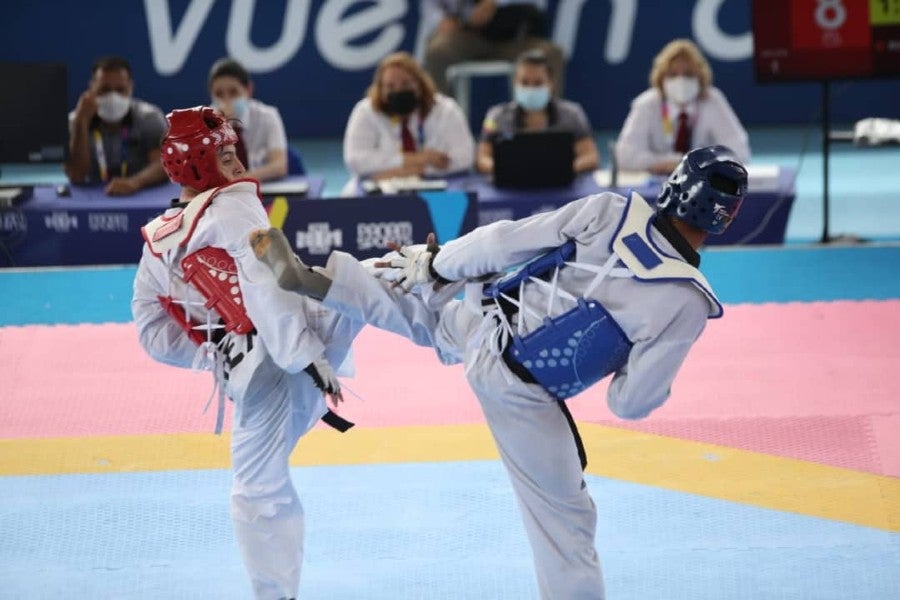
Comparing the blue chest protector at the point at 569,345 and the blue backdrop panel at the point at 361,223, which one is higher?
the blue chest protector at the point at 569,345

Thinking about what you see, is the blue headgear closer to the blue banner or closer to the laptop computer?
the laptop computer

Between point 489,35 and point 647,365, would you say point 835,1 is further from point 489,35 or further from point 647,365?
point 647,365

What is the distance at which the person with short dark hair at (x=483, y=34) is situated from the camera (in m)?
14.1

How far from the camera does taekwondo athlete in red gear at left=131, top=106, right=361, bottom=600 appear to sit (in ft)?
16.4

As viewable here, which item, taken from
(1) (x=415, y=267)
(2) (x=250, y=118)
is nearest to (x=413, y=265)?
(1) (x=415, y=267)

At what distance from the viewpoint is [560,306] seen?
15.9 feet

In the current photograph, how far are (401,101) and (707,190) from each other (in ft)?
21.8

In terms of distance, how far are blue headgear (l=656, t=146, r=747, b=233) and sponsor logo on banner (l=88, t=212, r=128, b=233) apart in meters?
6.52

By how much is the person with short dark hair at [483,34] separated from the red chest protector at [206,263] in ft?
30.6

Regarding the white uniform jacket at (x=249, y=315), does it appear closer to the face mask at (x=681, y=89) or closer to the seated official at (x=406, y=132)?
the seated official at (x=406, y=132)

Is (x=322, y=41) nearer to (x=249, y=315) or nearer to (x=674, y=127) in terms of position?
(x=674, y=127)

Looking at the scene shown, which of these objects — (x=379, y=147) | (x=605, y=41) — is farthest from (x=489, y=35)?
(x=379, y=147)

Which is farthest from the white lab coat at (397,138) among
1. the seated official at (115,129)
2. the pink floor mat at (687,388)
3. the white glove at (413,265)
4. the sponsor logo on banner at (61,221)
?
the white glove at (413,265)

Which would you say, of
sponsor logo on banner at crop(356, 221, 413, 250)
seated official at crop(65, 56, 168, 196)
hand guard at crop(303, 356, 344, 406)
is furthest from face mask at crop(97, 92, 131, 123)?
hand guard at crop(303, 356, 344, 406)
